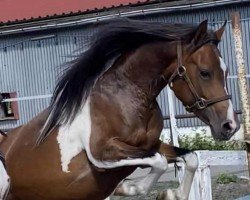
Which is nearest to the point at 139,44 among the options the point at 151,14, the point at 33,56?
the point at 151,14

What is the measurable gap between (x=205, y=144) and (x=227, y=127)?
670cm

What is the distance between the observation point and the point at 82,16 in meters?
15.3

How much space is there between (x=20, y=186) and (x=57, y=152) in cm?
46

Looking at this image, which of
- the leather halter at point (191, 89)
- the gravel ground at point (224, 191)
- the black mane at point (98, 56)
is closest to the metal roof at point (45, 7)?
the gravel ground at point (224, 191)

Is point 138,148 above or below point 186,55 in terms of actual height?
below

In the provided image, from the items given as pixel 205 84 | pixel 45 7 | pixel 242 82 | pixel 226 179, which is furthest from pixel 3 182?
pixel 45 7

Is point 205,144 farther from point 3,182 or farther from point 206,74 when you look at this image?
point 206,74

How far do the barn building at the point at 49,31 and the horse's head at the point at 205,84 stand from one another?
951 centimetres

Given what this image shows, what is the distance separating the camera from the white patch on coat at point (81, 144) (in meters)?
4.38

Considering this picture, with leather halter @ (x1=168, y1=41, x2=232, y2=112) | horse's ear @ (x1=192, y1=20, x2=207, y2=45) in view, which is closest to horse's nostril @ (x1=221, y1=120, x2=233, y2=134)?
leather halter @ (x1=168, y1=41, x2=232, y2=112)

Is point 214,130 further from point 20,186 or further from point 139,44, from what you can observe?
point 20,186

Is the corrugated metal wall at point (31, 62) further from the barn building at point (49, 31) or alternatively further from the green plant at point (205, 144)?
the green plant at point (205, 144)

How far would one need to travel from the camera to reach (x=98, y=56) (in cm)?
468

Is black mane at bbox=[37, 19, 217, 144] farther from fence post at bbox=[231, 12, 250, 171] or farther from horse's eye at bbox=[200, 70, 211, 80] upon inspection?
fence post at bbox=[231, 12, 250, 171]
